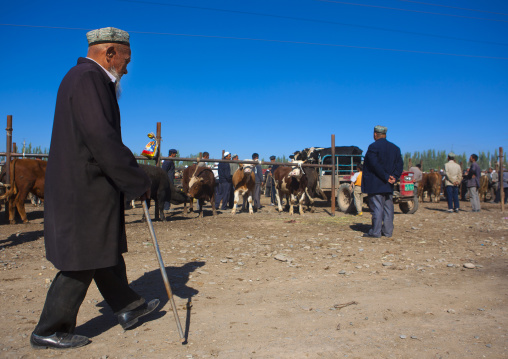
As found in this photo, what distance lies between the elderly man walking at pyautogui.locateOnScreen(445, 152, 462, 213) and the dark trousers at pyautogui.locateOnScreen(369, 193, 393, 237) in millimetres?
6416

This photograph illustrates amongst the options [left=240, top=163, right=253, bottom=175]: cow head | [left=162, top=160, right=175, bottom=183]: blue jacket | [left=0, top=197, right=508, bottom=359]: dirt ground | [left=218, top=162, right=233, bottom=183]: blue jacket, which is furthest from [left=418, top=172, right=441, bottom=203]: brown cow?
[left=162, top=160, right=175, bottom=183]: blue jacket

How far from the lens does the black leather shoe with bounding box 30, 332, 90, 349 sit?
270cm

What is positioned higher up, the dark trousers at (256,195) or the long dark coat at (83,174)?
the long dark coat at (83,174)

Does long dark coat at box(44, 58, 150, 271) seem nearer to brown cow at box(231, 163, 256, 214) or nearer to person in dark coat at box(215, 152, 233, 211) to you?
brown cow at box(231, 163, 256, 214)

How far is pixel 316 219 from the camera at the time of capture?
35.6 feet

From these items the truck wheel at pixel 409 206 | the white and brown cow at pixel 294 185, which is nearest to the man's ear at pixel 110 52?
the white and brown cow at pixel 294 185

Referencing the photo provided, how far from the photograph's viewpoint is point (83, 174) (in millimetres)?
2646

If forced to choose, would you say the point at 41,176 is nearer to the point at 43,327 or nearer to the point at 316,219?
the point at 316,219

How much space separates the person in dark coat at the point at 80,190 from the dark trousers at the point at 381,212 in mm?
5609

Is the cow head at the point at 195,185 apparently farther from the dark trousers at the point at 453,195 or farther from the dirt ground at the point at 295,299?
the dark trousers at the point at 453,195

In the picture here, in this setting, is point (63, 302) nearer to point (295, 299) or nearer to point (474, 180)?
point (295, 299)

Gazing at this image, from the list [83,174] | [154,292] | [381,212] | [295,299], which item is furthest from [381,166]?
[83,174]

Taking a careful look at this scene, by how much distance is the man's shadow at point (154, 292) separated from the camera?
3199mm

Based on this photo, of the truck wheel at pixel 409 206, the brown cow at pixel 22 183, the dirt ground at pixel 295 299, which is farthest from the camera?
the truck wheel at pixel 409 206
